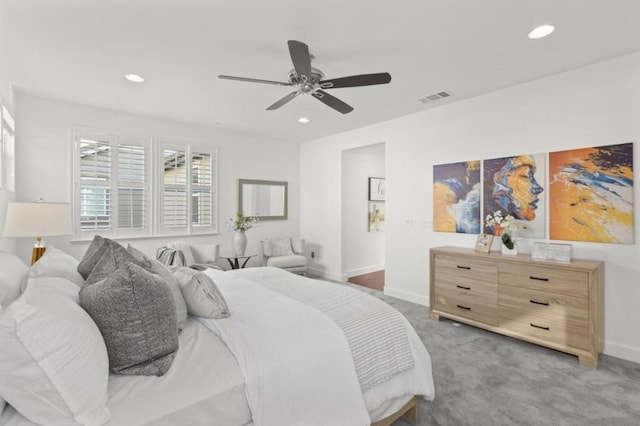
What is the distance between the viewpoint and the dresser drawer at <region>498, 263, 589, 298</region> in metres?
2.68

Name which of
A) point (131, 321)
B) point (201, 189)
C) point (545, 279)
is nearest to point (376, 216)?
point (201, 189)

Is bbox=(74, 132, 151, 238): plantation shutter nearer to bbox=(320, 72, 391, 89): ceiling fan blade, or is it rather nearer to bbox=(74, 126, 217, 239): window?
bbox=(74, 126, 217, 239): window

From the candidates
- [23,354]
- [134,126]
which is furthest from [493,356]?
[134,126]

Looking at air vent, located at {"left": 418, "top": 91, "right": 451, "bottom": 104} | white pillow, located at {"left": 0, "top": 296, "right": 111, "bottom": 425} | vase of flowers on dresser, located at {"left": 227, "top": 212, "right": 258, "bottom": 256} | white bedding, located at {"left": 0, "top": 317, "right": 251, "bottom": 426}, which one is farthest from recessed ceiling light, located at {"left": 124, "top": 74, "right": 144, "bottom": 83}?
air vent, located at {"left": 418, "top": 91, "right": 451, "bottom": 104}

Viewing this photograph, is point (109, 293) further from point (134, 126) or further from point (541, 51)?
point (134, 126)

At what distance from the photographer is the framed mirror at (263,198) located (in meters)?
5.66

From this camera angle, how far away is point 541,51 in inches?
107

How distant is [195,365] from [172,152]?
4.27 m

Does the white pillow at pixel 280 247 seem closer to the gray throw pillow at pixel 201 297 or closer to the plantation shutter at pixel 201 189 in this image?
the plantation shutter at pixel 201 189

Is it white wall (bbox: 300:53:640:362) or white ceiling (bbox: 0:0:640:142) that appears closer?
white ceiling (bbox: 0:0:640:142)

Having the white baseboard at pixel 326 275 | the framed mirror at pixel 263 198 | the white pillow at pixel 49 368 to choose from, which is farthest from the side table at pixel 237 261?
the white pillow at pixel 49 368

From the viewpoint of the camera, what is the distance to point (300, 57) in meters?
2.24

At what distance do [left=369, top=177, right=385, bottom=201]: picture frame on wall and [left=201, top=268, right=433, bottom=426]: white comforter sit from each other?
14.9 ft

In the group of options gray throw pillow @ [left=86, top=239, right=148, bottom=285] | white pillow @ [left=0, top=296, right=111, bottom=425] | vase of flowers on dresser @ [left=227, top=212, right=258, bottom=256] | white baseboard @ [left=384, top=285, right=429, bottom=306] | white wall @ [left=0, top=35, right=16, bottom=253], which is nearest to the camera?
white pillow @ [left=0, top=296, right=111, bottom=425]
